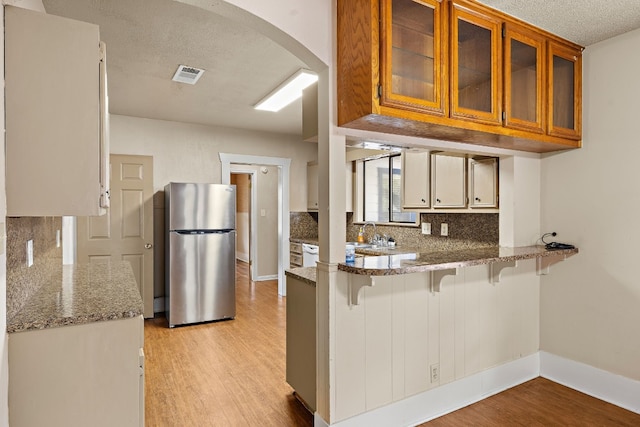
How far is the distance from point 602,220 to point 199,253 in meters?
3.88

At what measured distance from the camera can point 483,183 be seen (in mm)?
3080

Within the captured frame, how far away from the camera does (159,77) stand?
3.39 metres

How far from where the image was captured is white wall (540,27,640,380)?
2.55 m

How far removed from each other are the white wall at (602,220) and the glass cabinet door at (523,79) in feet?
1.79

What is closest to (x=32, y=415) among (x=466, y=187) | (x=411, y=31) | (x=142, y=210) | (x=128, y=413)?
(x=128, y=413)

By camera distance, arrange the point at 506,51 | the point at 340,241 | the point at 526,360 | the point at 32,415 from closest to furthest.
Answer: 1. the point at 32,415
2. the point at 340,241
3. the point at 506,51
4. the point at 526,360

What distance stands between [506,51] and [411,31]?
29.7 inches

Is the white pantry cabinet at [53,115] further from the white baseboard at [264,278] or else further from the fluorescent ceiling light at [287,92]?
the white baseboard at [264,278]

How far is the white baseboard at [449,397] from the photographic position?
2.26 m

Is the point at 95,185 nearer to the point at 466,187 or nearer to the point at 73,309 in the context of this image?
the point at 73,309

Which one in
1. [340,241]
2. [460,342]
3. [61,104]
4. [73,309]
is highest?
[61,104]

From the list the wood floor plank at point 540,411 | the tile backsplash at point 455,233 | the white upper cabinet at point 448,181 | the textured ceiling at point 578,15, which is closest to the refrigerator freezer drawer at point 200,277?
the tile backsplash at point 455,233

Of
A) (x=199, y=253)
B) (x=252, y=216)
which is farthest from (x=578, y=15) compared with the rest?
(x=252, y=216)

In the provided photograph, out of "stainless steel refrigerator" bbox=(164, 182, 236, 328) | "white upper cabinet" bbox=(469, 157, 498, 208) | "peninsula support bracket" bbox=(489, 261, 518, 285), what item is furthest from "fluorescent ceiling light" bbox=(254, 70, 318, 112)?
"peninsula support bracket" bbox=(489, 261, 518, 285)
